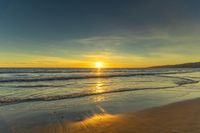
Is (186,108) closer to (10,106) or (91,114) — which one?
(91,114)

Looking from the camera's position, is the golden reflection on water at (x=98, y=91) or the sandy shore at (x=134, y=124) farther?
the golden reflection on water at (x=98, y=91)

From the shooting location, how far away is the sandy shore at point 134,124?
649 cm

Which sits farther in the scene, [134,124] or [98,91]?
[98,91]

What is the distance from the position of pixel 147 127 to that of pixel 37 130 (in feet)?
10.5

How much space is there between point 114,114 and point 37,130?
319 centimetres

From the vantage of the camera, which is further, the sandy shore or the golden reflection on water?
the golden reflection on water

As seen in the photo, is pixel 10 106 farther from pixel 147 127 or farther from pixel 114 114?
pixel 147 127

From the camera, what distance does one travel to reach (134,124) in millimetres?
7270

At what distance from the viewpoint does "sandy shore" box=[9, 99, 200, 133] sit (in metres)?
6.49

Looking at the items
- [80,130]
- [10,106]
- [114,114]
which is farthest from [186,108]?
[10,106]

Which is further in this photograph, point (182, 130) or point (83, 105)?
point (83, 105)

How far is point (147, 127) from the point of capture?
672 cm

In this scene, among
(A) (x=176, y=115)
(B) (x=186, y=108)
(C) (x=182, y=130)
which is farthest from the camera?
(B) (x=186, y=108)

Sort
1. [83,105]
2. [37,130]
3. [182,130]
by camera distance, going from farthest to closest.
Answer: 1. [83,105]
2. [37,130]
3. [182,130]
